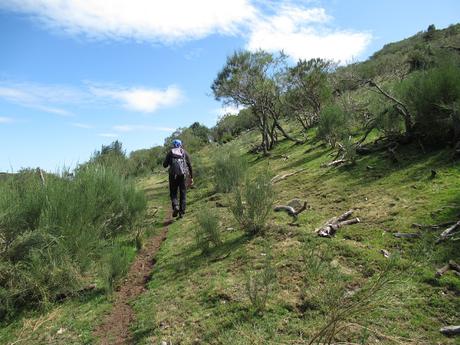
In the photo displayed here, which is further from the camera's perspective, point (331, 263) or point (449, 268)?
point (331, 263)

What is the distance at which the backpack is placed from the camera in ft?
34.0

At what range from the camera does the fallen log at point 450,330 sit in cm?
363

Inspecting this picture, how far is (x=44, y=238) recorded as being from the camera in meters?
5.86

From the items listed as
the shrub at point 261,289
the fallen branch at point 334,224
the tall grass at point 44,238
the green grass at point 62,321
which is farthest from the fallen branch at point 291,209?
the green grass at point 62,321

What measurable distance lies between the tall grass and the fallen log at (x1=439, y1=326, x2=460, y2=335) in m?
4.93

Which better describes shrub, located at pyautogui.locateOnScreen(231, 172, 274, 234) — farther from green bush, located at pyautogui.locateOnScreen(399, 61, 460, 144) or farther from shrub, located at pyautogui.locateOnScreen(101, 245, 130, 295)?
green bush, located at pyautogui.locateOnScreen(399, 61, 460, 144)

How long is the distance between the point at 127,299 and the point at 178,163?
5054 mm

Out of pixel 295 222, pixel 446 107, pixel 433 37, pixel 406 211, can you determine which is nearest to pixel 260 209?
pixel 295 222

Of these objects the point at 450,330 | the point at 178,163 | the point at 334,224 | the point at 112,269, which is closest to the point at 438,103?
the point at 334,224

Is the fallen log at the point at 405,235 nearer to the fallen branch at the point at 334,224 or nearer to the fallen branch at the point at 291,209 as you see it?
the fallen branch at the point at 334,224

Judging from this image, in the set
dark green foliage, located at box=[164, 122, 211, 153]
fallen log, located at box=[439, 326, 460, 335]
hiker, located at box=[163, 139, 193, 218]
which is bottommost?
fallen log, located at box=[439, 326, 460, 335]

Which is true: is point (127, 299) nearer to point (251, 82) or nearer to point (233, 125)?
point (251, 82)

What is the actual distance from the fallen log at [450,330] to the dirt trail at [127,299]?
328cm

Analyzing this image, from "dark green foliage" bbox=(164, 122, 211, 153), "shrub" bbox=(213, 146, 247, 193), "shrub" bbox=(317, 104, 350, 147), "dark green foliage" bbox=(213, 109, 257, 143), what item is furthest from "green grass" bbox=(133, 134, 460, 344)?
"dark green foliage" bbox=(213, 109, 257, 143)
